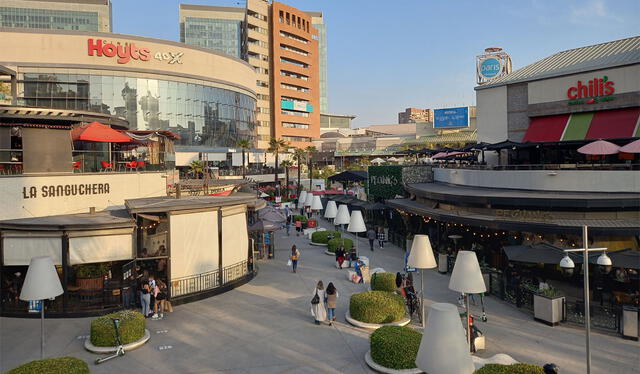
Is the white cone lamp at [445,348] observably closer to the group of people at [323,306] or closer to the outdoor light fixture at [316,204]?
the group of people at [323,306]

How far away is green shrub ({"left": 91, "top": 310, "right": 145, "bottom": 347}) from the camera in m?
13.3

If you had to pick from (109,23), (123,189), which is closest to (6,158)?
(123,189)

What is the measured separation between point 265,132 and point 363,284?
285 feet

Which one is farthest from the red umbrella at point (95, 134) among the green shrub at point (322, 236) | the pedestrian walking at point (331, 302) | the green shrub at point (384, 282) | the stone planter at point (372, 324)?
the green shrub at point (322, 236)

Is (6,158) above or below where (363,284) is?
above

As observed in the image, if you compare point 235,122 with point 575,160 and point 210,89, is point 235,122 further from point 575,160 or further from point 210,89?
point 575,160

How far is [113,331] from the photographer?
1327 cm

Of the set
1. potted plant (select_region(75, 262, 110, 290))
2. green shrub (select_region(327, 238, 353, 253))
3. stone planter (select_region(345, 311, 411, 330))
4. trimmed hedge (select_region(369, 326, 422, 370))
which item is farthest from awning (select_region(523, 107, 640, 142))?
potted plant (select_region(75, 262, 110, 290))

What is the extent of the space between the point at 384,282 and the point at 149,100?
176ft

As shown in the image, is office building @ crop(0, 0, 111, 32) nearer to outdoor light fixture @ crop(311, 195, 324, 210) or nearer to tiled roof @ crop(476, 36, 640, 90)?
outdoor light fixture @ crop(311, 195, 324, 210)

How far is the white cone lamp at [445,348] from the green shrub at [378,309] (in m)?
7.52

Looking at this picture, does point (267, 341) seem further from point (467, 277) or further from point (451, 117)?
point (451, 117)

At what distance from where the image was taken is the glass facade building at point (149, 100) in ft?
185

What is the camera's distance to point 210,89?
70.9m
